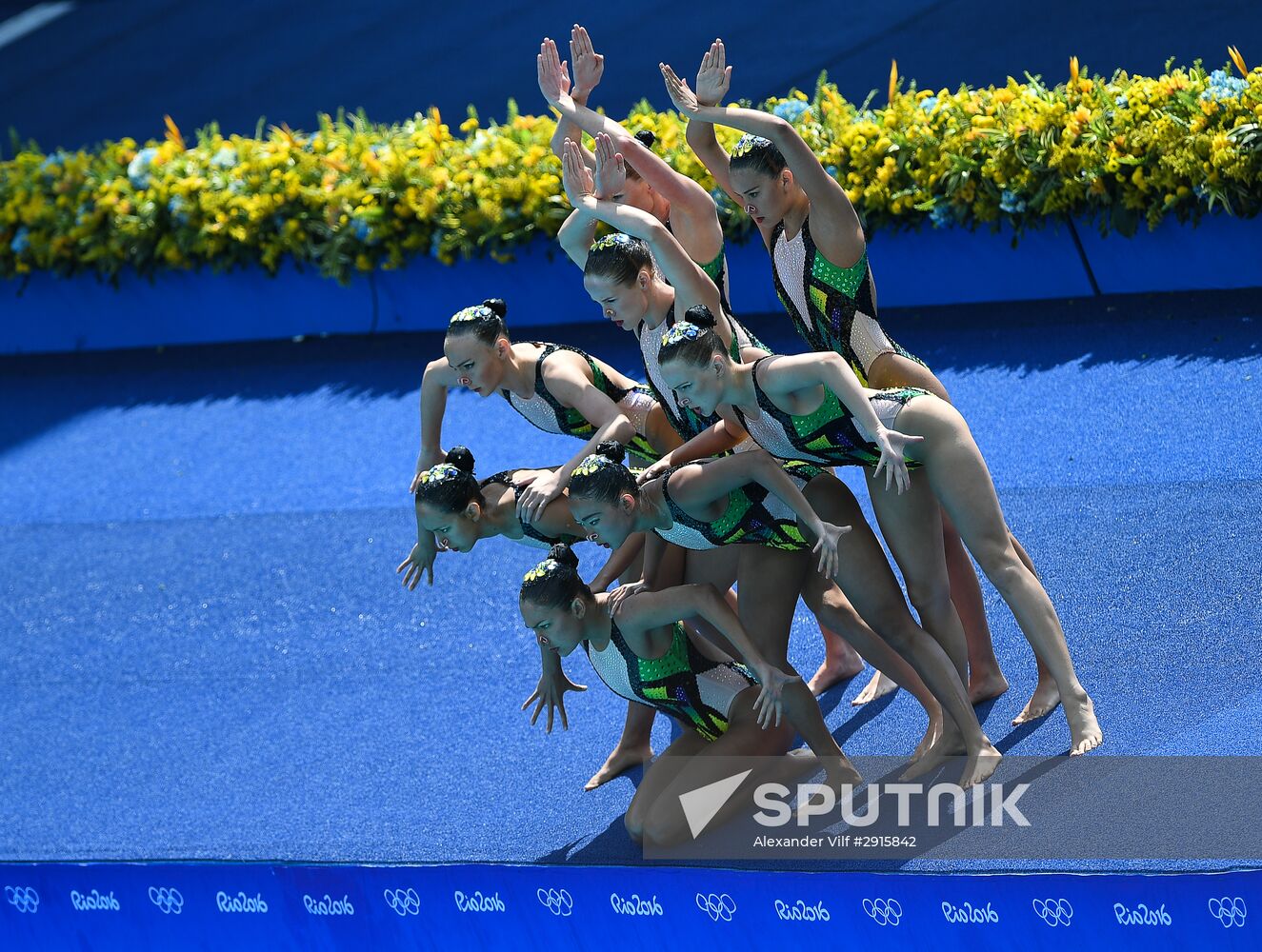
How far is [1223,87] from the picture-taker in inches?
278

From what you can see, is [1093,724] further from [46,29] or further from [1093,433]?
[46,29]

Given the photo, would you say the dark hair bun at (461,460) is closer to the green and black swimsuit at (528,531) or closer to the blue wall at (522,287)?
the green and black swimsuit at (528,531)

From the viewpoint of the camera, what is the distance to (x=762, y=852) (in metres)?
4.63

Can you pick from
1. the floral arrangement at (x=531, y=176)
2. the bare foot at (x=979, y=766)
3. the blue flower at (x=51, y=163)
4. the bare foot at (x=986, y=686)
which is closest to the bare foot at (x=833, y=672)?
the bare foot at (x=986, y=686)

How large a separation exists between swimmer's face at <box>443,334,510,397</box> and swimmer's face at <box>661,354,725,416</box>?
72 cm

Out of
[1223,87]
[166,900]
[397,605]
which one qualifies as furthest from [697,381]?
[1223,87]

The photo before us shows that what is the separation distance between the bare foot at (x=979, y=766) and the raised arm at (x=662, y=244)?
152 centimetres

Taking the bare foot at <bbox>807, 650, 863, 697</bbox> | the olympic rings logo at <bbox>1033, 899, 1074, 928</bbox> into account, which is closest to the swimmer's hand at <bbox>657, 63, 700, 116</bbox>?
the bare foot at <bbox>807, 650, 863, 697</bbox>

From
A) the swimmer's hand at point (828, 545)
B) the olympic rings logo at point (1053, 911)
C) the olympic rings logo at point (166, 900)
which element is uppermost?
the swimmer's hand at point (828, 545)

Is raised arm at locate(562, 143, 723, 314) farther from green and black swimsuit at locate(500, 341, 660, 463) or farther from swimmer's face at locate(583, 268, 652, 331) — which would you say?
green and black swimsuit at locate(500, 341, 660, 463)

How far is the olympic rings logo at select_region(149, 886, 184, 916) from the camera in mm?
4895

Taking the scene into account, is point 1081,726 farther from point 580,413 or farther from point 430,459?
point 430,459

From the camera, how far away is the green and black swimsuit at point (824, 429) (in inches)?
174

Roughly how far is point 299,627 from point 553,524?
238 cm
